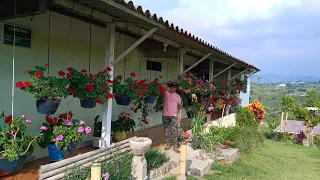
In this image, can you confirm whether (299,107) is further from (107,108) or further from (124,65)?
(107,108)

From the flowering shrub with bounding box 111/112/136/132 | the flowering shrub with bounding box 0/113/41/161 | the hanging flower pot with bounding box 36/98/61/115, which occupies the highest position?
the hanging flower pot with bounding box 36/98/61/115

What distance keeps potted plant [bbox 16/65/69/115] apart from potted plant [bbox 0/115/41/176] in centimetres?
36

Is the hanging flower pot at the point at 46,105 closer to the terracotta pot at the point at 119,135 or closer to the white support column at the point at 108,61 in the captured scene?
the white support column at the point at 108,61

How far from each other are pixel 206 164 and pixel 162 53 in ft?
11.2

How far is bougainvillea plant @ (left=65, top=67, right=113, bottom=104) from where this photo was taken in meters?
4.03

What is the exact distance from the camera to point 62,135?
13.0 feet

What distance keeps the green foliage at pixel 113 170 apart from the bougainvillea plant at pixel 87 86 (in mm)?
914

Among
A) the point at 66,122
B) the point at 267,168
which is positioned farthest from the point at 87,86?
the point at 267,168

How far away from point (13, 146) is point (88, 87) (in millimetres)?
1224

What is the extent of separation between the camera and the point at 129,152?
4.80 m

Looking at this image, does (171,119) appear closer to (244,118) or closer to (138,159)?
(138,159)

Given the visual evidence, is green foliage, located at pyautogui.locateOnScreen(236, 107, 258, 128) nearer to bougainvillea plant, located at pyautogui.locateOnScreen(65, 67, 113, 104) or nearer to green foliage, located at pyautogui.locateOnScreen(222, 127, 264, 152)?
green foliage, located at pyautogui.locateOnScreen(222, 127, 264, 152)

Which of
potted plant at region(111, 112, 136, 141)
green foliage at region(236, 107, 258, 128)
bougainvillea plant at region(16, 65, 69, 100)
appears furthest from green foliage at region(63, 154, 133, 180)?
green foliage at region(236, 107, 258, 128)

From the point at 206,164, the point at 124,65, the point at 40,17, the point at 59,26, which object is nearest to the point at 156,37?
the point at 124,65
